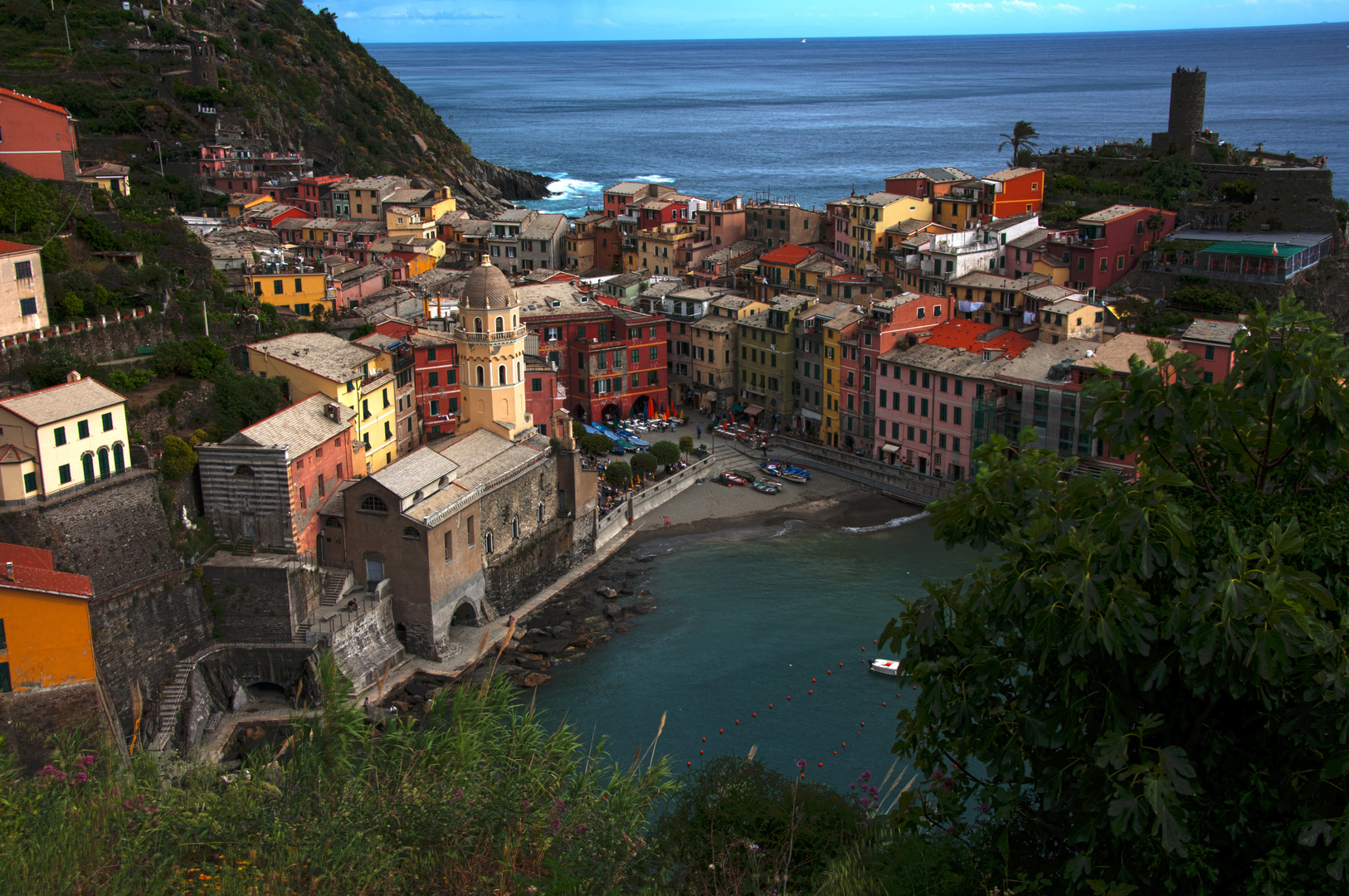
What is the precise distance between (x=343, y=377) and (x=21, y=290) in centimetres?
976

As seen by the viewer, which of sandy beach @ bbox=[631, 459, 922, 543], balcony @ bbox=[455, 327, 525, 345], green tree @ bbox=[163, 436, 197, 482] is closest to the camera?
green tree @ bbox=[163, 436, 197, 482]

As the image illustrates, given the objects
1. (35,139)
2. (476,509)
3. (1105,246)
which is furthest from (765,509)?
(35,139)

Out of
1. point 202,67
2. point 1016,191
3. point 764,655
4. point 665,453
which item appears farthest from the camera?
point 202,67

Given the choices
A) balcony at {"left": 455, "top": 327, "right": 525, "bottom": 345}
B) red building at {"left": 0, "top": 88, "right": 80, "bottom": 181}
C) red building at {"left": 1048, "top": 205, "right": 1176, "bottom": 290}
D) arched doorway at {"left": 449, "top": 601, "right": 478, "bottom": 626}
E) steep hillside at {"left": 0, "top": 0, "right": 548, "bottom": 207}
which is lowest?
Result: arched doorway at {"left": 449, "top": 601, "right": 478, "bottom": 626}

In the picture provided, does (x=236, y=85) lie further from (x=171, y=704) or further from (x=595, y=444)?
(x=171, y=704)

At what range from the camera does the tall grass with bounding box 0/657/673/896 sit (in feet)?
40.6

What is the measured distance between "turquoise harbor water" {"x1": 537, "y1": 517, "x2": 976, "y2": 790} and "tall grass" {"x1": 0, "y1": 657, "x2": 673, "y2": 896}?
41.3 feet

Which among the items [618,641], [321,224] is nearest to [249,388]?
[618,641]

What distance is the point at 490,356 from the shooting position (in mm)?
41125

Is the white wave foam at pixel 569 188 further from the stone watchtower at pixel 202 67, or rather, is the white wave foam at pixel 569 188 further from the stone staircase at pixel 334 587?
the stone staircase at pixel 334 587

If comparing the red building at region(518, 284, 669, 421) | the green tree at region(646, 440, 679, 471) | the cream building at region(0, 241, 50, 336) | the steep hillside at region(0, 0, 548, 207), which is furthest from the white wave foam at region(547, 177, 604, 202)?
the cream building at region(0, 241, 50, 336)

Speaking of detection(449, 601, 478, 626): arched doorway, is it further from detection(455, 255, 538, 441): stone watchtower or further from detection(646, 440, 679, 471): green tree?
detection(646, 440, 679, 471): green tree

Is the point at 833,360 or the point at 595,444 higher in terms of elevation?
the point at 833,360

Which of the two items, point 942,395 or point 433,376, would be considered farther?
point 942,395
